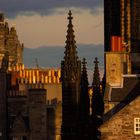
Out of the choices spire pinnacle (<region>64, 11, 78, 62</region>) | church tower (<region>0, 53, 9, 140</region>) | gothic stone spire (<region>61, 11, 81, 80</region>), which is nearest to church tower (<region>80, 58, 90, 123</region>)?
gothic stone spire (<region>61, 11, 81, 80</region>)

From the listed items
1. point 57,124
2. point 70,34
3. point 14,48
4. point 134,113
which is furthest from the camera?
point 14,48

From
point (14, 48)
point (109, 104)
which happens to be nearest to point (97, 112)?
point (109, 104)

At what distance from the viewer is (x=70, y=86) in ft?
212

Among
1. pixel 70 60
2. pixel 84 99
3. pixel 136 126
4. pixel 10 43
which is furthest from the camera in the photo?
pixel 10 43

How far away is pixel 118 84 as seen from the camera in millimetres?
70062

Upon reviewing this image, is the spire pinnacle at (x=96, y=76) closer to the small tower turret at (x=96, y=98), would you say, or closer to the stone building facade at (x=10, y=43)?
the small tower turret at (x=96, y=98)

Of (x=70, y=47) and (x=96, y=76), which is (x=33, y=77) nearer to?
(x=96, y=76)

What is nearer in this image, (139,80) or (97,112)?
(139,80)

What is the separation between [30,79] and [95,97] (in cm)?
3756

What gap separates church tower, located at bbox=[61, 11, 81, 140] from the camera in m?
63.5

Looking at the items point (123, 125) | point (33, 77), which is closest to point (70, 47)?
point (123, 125)

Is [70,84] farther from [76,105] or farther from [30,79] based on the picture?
[30,79]

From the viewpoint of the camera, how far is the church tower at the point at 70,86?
2499 inches

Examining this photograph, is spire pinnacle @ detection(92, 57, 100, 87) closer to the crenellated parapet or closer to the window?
the window
